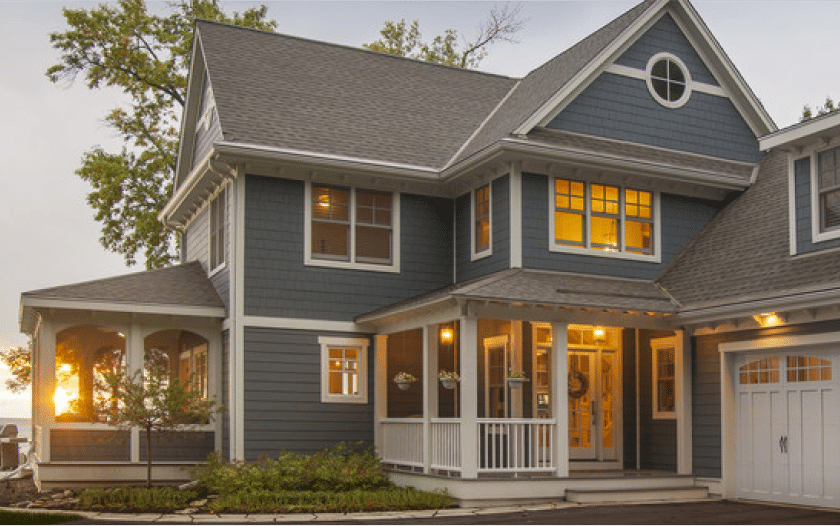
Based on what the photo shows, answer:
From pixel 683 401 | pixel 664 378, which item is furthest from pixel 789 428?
pixel 664 378

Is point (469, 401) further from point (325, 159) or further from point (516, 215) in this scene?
point (325, 159)

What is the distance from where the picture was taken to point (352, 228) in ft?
61.1

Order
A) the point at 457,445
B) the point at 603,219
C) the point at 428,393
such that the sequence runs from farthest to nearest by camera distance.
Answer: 1. the point at 603,219
2. the point at 428,393
3. the point at 457,445

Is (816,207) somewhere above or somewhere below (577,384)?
above

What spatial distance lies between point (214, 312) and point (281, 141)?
3286mm

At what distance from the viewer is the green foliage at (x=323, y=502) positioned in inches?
584

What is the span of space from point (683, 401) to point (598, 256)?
2.93 meters

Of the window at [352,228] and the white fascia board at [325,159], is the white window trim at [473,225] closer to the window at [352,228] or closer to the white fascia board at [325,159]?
the white fascia board at [325,159]

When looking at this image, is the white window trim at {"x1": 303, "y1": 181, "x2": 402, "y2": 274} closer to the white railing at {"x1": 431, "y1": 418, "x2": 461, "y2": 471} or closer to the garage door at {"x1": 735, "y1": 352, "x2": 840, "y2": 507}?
the white railing at {"x1": 431, "y1": 418, "x2": 461, "y2": 471}

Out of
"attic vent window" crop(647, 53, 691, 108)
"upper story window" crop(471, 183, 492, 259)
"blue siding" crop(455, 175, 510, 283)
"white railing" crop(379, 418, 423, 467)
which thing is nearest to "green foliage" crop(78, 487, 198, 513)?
"white railing" crop(379, 418, 423, 467)

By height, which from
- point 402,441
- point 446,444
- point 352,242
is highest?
point 352,242

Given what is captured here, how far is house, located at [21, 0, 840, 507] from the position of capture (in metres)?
16.0

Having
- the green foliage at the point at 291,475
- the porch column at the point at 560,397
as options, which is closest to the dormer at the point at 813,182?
the porch column at the point at 560,397

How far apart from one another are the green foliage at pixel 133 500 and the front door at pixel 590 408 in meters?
7.01
